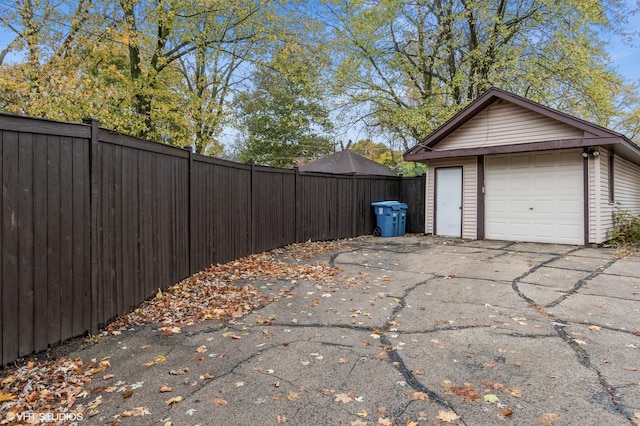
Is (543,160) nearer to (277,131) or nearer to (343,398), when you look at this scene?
(343,398)

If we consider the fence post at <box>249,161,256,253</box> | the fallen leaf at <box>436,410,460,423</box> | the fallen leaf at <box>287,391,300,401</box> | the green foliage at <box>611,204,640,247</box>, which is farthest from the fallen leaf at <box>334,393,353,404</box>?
the green foliage at <box>611,204,640,247</box>

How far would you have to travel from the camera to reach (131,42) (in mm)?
9477

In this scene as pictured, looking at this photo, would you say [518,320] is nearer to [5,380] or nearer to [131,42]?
[5,380]

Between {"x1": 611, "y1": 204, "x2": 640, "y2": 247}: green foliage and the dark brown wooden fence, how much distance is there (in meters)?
9.42

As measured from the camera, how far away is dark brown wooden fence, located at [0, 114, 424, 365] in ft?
9.23

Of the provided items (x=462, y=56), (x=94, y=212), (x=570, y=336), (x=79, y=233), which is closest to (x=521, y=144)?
(x=570, y=336)

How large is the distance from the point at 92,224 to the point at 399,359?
297 centimetres

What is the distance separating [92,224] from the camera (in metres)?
3.41

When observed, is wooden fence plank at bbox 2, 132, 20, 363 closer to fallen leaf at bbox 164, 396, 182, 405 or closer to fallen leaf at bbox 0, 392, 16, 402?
fallen leaf at bbox 0, 392, 16, 402

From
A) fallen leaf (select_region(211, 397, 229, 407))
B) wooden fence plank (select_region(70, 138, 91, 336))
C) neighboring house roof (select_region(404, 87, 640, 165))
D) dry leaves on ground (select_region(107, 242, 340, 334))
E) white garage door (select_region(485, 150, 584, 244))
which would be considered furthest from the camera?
white garage door (select_region(485, 150, 584, 244))

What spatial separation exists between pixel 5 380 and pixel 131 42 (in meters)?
9.22

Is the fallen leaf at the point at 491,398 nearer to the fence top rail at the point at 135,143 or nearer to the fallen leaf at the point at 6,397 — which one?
the fallen leaf at the point at 6,397

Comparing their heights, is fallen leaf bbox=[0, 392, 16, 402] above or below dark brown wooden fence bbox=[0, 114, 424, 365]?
below

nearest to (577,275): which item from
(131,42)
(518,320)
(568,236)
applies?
(518,320)
